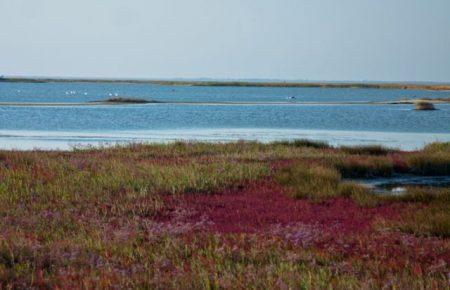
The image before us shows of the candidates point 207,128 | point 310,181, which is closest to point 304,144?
point 310,181

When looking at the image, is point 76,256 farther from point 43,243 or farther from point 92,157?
point 92,157

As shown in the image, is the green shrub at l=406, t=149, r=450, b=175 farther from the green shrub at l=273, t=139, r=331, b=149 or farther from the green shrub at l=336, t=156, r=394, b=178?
the green shrub at l=273, t=139, r=331, b=149

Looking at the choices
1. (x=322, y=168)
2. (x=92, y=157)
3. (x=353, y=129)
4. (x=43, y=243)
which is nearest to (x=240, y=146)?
(x=92, y=157)

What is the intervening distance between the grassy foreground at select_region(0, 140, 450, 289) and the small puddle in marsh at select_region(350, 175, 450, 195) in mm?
750

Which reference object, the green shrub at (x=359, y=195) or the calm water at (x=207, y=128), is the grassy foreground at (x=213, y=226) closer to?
the green shrub at (x=359, y=195)

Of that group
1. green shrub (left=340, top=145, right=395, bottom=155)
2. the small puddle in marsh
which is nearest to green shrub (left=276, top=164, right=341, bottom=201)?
the small puddle in marsh

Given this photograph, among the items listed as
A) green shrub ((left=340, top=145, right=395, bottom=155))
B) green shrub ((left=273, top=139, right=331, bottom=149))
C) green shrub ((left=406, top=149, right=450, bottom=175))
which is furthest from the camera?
green shrub ((left=273, top=139, right=331, bottom=149))

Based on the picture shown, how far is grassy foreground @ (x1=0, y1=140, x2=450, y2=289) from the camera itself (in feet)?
37.7

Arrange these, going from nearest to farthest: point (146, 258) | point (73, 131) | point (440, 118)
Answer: point (146, 258) → point (73, 131) → point (440, 118)

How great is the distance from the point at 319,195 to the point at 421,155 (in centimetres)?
1203

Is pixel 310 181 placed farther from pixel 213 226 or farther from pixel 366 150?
pixel 366 150

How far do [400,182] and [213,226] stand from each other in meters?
13.1

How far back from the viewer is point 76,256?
1283cm

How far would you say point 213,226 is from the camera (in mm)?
16703
